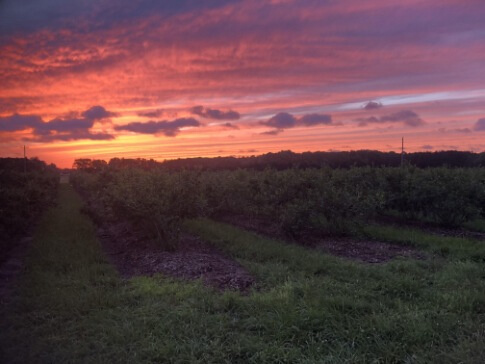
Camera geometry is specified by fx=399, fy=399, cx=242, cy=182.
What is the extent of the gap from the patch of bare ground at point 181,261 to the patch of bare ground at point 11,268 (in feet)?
6.43

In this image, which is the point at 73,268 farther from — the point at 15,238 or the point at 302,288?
the point at 302,288

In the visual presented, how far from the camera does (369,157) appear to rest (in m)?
35.8

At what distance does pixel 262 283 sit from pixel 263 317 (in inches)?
65.3

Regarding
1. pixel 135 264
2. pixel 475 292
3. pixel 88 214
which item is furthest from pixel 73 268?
pixel 88 214

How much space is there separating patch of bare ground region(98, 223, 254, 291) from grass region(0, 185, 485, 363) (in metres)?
0.40

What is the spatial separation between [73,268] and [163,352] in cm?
458

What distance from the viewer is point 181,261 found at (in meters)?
8.54

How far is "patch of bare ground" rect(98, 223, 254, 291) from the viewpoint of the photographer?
7273mm

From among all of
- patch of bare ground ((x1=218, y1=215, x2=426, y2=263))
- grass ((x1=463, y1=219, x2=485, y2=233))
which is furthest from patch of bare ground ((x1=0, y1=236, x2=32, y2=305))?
grass ((x1=463, y1=219, x2=485, y2=233))

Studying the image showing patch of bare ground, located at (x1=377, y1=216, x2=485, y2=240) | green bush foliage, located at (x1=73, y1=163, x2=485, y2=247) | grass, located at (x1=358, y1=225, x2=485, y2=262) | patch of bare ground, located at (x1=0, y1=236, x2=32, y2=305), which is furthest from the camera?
patch of bare ground, located at (x1=377, y1=216, x2=485, y2=240)

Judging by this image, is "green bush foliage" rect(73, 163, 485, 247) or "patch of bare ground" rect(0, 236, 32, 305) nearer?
"patch of bare ground" rect(0, 236, 32, 305)

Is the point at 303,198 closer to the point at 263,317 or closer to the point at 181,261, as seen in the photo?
the point at 181,261

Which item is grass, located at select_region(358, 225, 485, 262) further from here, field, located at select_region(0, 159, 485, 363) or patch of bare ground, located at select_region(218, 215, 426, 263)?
patch of bare ground, located at select_region(218, 215, 426, 263)

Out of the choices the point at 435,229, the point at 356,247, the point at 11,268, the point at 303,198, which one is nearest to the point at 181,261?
the point at 11,268
